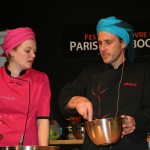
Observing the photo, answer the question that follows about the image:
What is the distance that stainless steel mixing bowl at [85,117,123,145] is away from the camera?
189cm

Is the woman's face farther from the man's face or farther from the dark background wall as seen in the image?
the dark background wall

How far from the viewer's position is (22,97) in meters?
2.39

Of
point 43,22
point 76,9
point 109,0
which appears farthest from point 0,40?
point 109,0

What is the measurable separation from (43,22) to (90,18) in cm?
56

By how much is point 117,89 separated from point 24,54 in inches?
23.2

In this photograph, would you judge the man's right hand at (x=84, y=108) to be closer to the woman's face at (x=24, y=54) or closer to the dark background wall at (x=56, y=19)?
the woman's face at (x=24, y=54)

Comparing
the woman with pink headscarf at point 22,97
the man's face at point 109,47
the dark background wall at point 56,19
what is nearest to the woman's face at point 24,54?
the woman with pink headscarf at point 22,97

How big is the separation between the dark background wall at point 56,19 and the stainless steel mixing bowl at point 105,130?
2755mm

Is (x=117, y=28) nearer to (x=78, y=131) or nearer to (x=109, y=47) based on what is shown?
(x=109, y=47)

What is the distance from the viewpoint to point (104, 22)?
2.35 metres

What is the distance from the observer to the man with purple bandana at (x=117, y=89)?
7.02 ft

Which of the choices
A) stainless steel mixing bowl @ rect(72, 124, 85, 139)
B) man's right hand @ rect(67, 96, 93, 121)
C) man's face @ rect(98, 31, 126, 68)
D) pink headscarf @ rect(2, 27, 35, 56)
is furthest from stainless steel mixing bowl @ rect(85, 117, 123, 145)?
stainless steel mixing bowl @ rect(72, 124, 85, 139)

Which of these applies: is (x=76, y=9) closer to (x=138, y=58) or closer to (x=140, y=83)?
(x=138, y=58)

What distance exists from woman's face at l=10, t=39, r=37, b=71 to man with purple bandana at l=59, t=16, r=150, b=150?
0.28 metres
